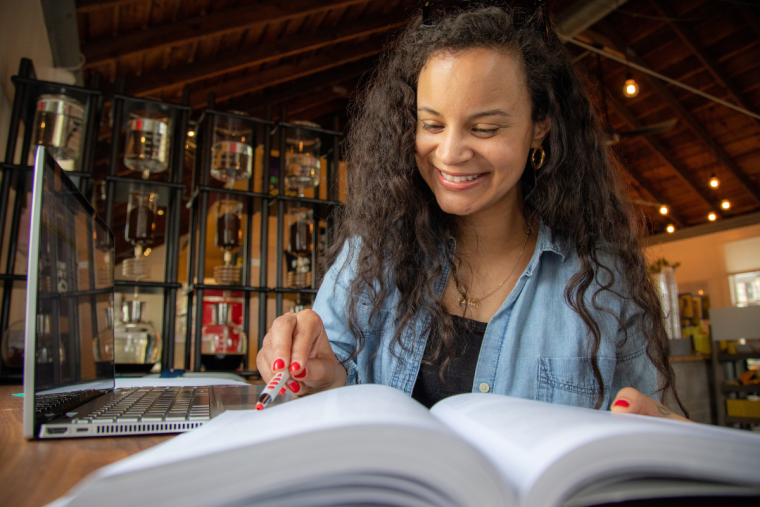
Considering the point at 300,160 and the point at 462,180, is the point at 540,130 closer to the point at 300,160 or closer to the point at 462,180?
the point at 462,180

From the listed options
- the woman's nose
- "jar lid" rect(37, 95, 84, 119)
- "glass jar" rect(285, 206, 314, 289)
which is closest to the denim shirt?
the woman's nose

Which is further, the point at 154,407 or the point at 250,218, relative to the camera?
the point at 250,218

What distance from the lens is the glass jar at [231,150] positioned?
90.1 inches

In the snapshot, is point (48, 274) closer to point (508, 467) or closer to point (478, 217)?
point (508, 467)

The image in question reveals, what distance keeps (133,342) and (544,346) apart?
1374 mm

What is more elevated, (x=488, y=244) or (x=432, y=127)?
(x=432, y=127)

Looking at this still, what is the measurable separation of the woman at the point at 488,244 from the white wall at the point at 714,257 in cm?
839

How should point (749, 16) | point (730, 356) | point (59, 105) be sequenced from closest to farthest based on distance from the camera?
1. point (59, 105)
2. point (730, 356)
3. point (749, 16)

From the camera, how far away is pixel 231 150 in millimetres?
2289

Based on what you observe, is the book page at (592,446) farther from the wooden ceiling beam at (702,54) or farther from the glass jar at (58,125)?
the wooden ceiling beam at (702,54)

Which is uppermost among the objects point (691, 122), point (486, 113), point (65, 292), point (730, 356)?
point (691, 122)

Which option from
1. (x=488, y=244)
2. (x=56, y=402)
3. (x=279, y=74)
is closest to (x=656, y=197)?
(x=279, y=74)

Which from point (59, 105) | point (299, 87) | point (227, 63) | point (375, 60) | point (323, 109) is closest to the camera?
point (375, 60)

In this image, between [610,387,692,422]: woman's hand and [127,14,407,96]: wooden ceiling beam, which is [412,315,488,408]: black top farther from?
[127,14,407,96]: wooden ceiling beam
